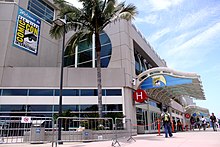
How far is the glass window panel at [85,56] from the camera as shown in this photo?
966 inches

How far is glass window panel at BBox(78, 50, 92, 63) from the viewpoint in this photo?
24.5 meters

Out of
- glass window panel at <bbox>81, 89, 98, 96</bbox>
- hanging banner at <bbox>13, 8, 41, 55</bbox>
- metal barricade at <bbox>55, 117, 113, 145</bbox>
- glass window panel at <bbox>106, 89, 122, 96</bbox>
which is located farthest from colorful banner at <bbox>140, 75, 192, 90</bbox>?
hanging banner at <bbox>13, 8, 41, 55</bbox>

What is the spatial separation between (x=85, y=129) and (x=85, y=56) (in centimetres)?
1339

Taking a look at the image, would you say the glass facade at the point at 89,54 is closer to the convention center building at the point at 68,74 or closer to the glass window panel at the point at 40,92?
the convention center building at the point at 68,74

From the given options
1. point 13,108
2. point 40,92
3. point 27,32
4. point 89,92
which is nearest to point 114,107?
point 89,92

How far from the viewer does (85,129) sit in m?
13.0

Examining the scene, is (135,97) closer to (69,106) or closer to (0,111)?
(69,106)

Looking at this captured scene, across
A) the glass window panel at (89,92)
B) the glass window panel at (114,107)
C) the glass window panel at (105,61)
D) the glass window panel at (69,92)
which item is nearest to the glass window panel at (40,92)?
the glass window panel at (69,92)

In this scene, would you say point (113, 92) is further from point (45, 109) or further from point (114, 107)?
point (45, 109)

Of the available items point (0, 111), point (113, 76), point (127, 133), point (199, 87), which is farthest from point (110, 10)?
point (199, 87)

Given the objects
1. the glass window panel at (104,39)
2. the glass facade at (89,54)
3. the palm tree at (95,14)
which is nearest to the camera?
the palm tree at (95,14)

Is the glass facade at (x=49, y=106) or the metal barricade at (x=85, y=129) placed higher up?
the glass facade at (x=49, y=106)

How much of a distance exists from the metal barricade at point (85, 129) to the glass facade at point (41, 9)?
17.6 meters

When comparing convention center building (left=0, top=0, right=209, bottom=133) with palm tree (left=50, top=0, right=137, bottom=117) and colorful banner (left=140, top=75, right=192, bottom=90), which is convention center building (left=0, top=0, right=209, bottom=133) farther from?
Answer: palm tree (left=50, top=0, right=137, bottom=117)
